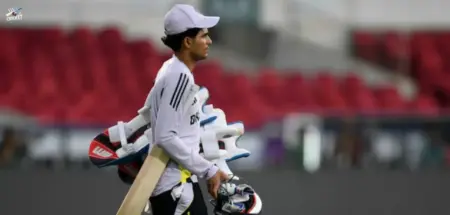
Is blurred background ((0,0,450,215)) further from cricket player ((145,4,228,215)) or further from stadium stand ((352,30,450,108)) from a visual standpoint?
cricket player ((145,4,228,215))

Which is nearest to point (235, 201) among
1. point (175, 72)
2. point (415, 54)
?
point (175, 72)

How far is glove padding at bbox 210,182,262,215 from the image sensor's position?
17.7 feet

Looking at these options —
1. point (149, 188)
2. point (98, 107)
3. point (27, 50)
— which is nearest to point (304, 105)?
point (98, 107)

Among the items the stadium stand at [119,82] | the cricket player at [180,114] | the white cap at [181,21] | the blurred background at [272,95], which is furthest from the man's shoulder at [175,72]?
the stadium stand at [119,82]

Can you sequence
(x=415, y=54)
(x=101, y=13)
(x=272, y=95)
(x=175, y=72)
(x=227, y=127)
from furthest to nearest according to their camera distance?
1. (x=415, y=54)
2. (x=101, y=13)
3. (x=272, y=95)
4. (x=227, y=127)
5. (x=175, y=72)

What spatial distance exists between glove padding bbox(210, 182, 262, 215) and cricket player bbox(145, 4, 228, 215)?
0.15 ft

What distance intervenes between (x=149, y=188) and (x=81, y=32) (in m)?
7.40

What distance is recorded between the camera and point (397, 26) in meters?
13.4

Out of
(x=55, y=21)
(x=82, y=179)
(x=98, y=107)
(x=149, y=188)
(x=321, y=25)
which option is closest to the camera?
(x=149, y=188)

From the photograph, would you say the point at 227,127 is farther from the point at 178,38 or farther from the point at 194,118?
the point at 178,38

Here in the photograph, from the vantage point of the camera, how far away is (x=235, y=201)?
5.41 metres

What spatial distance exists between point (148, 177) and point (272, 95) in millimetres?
6855

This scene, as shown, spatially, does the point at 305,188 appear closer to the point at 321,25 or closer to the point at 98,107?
the point at 98,107

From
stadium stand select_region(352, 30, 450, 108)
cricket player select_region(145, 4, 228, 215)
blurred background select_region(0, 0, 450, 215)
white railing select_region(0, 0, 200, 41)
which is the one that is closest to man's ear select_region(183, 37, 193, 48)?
cricket player select_region(145, 4, 228, 215)
